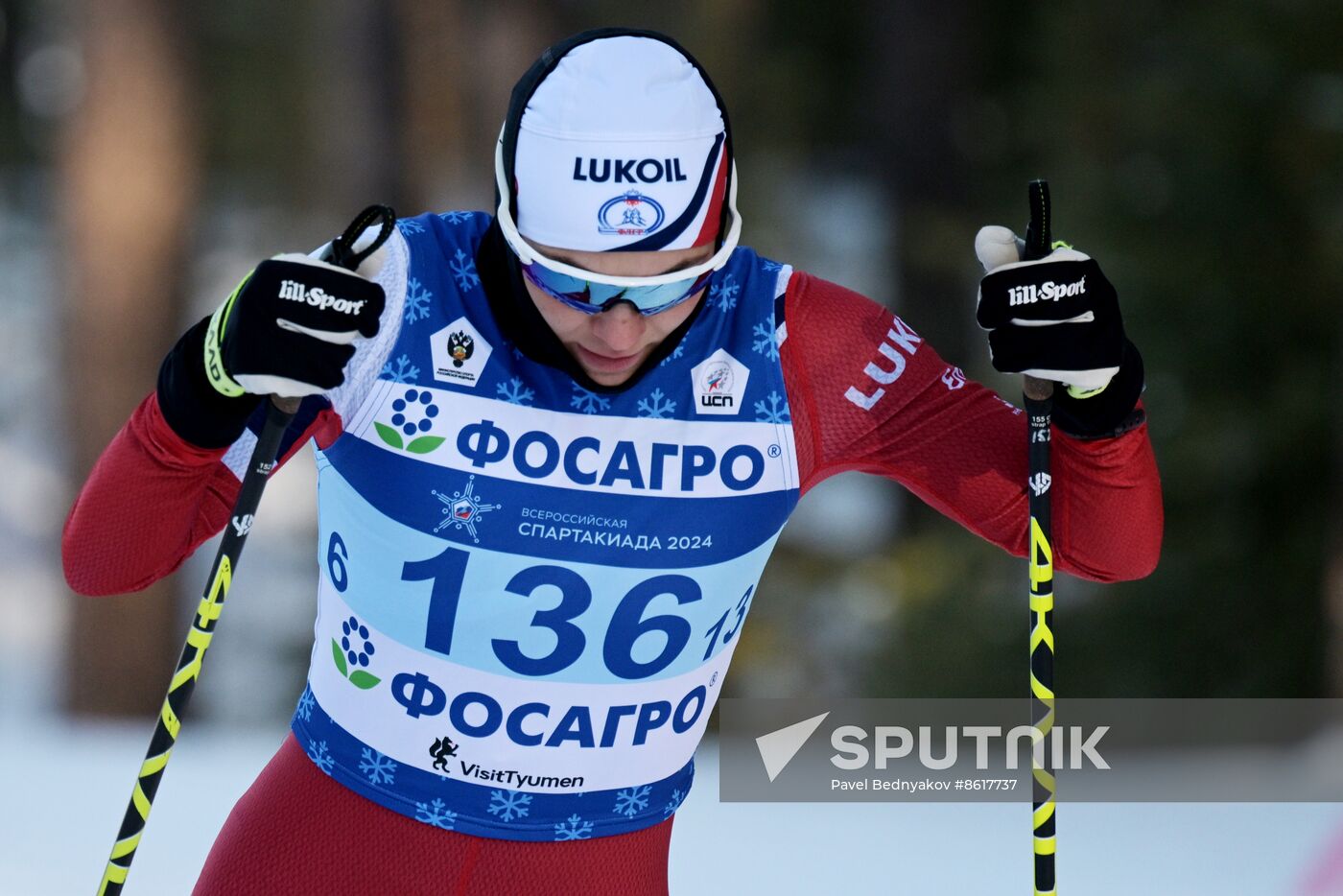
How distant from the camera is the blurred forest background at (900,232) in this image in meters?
5.41

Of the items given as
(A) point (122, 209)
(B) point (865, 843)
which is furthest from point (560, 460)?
(A) point (122, 209)

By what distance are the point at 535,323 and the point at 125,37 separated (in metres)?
6.25

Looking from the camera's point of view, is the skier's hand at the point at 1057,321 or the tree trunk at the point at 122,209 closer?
the skier's hand at the point at 1057,321

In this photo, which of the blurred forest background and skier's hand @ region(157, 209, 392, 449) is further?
the blurred forest background

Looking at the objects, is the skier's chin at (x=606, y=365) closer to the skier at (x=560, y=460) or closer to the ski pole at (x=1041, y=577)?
the skier at (x=560, y=460)

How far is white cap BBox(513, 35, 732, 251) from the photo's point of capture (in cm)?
170

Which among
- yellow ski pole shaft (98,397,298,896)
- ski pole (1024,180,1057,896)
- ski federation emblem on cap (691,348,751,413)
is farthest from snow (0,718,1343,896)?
ski federation emblem on cap (691,348,751,413)

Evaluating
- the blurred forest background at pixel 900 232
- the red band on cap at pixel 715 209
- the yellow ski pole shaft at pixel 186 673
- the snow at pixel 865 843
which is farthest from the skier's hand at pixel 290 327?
the blurred forest background at pixel 900 232

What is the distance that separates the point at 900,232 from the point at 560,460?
18.2 feet

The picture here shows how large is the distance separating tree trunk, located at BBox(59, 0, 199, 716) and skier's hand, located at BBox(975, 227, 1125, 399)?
20.1ft

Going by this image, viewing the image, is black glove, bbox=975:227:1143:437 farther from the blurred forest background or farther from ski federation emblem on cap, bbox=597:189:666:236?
the blurred forest background

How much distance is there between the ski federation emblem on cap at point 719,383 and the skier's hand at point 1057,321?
31 centimetres

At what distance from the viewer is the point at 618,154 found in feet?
5.60

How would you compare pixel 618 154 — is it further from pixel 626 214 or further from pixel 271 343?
pixel 271 343
